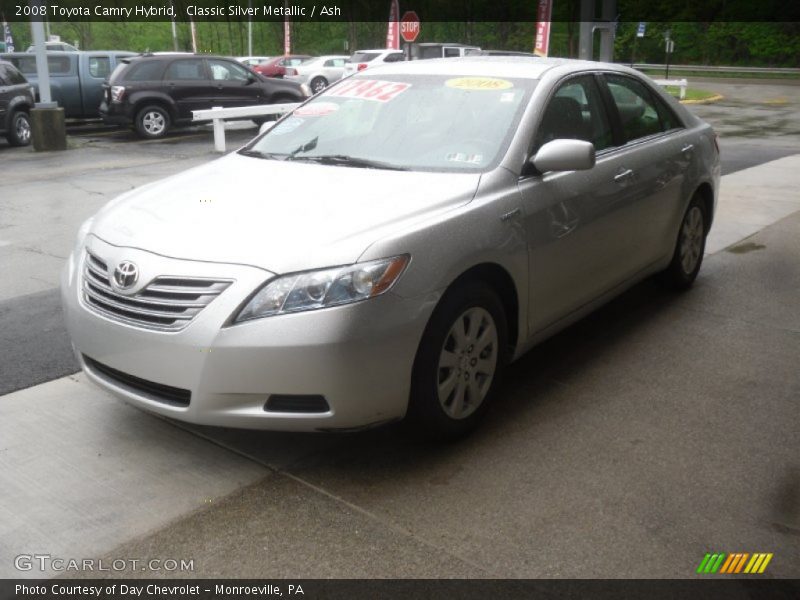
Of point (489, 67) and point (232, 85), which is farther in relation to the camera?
point (232, 85)

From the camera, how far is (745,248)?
7.69m

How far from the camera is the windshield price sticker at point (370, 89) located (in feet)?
15.6

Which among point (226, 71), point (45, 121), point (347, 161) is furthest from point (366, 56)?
point (347, 161)

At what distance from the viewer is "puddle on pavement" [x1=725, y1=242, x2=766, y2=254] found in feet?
24.8

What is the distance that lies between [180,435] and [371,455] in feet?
2.90

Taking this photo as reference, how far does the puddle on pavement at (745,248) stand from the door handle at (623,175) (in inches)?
117

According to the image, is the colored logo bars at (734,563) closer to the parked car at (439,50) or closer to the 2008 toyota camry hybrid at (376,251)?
the 2008 toyota camry hybrid at (376,251)

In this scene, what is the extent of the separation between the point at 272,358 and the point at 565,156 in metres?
1.76

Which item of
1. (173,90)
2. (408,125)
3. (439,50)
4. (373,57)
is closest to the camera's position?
(408,125)

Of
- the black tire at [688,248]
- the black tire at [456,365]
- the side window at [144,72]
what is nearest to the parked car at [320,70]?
the side window at [144,72]

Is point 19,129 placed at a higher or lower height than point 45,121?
lower

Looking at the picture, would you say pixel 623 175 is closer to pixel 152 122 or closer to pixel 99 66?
pixel 152 122

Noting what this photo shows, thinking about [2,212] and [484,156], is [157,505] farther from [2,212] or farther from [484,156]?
[2,212]

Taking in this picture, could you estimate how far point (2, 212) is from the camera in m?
9.33
